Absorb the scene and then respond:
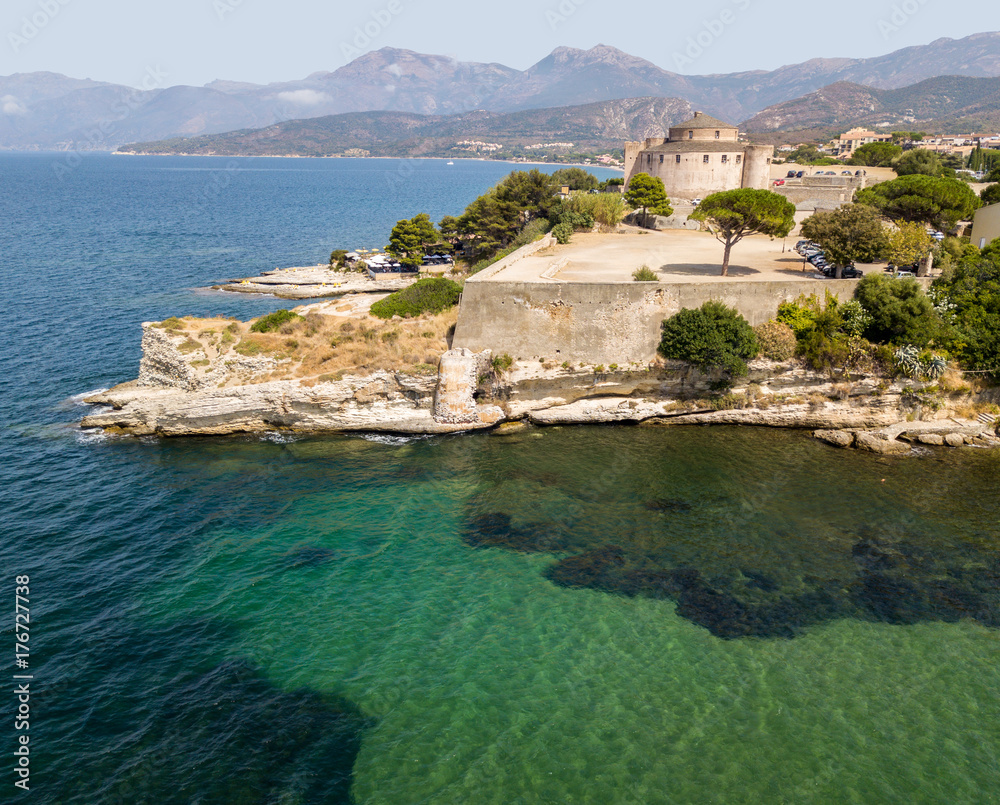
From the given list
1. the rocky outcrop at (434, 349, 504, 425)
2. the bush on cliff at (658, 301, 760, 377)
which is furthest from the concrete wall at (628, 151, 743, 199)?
the rocky outcrop at (434, 349, 504, 425)

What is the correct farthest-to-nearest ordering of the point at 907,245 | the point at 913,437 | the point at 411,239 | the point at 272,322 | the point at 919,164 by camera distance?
the point at 919,164, the point at 411,239, the point at 272,322, the point at 907,245, the point at 913,437

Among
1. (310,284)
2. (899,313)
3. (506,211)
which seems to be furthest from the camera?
(310,284)

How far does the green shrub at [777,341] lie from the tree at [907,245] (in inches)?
331

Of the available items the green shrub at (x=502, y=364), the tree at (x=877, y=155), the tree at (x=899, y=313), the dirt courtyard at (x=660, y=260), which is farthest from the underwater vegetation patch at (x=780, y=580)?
the tree at (x=877, y=155)

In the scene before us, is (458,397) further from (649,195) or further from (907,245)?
(649,195)

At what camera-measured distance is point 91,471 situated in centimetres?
2859

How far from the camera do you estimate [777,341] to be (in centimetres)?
3312

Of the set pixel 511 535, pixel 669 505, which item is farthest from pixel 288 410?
pixel 669 505

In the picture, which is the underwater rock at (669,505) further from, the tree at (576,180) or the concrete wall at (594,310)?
the tree at (576,180)

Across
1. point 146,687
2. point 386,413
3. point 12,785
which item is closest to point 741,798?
point 146,687

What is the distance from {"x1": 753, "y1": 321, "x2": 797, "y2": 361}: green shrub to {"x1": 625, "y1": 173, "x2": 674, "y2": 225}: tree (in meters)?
28.5

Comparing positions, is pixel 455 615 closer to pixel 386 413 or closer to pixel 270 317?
pixel 386 413

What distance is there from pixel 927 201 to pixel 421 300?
34.1 meters

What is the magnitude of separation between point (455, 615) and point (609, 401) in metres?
17.0
